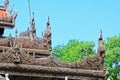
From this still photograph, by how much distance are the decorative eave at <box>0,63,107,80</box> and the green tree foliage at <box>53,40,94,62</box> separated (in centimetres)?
2048

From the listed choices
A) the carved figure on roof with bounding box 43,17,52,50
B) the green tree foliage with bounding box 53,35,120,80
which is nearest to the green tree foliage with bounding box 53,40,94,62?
the green tree foliage with bounding box 53,35,120,80

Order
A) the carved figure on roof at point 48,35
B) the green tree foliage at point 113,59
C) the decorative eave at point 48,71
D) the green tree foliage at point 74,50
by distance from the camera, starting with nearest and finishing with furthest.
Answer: the decorative eave at point 48,71 → the carved figure on roof at point 48,35 → the green tree foliage at point 113,59 → the green tree foliage at point 74,50

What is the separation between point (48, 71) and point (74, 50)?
83.2ft

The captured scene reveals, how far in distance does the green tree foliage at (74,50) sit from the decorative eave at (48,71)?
2048 centimetres

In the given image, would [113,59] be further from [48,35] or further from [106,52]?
[48,35]

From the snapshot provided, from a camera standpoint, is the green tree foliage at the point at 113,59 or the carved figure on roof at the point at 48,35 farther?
the green tree foliage at the point at 113,59

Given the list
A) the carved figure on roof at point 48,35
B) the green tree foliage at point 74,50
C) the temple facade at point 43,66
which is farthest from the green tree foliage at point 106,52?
the temple facade at point 43,66

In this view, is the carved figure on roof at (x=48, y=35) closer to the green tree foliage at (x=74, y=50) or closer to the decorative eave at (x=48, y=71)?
the decorative eave at (x=48, y=71)

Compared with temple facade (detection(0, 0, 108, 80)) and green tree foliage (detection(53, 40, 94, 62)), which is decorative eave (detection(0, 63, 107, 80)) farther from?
green tree foliage (detection(53, 40, 94, 62))

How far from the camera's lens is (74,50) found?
1964 inches

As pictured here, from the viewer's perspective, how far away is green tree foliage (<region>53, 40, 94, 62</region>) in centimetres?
4828

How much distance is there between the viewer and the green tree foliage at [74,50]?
1901 inches

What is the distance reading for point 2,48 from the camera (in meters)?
27.7

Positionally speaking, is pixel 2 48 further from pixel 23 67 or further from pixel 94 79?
pixel 94 79
